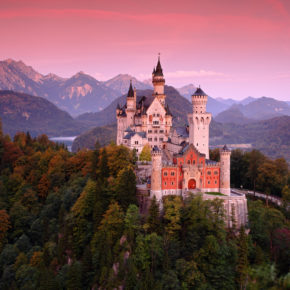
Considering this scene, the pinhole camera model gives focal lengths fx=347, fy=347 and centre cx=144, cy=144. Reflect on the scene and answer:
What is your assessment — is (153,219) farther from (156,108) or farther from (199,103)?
(156,108)

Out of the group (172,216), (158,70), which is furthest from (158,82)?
(172,216)

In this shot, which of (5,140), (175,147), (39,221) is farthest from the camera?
(5,140)

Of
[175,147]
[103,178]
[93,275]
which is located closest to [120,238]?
[93,275]

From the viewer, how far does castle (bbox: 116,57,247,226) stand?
5597 centimetres

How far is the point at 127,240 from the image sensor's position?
165 ft

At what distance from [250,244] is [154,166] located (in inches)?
735

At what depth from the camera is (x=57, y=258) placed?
55.8 metres

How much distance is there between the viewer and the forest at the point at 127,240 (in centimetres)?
4744

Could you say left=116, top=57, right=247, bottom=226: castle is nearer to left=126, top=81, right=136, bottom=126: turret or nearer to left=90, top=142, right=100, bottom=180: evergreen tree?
left=126, top=81, right=136, bottom=126: turret

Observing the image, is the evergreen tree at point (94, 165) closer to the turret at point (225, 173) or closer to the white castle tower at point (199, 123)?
the white castle tower at point (199, 123)

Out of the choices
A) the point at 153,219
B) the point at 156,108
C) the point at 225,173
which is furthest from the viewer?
the point at 156,108

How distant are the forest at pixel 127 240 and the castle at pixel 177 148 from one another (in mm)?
3167

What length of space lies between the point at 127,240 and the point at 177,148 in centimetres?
3150

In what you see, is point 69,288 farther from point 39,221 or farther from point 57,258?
point 39,221
